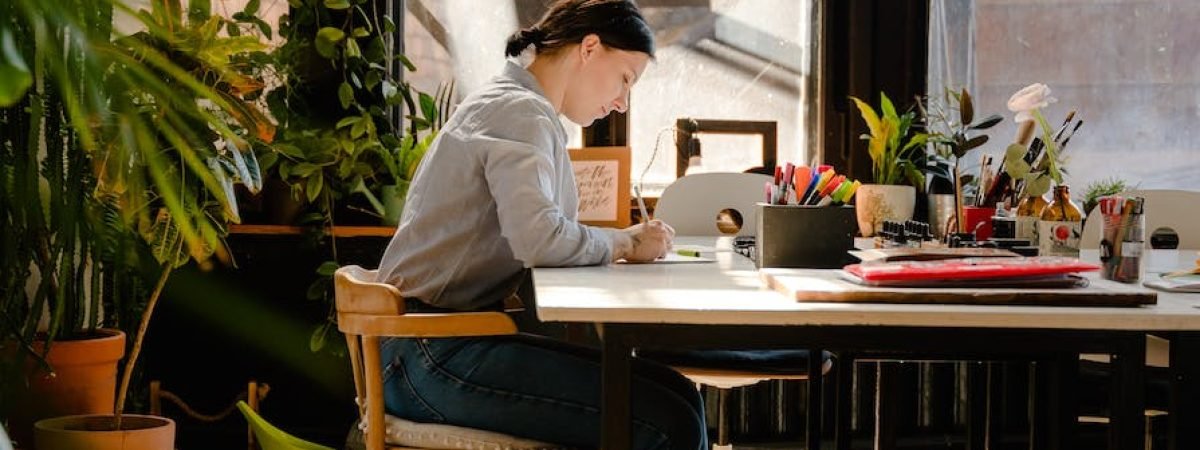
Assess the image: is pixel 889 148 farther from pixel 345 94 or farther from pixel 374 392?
pixel 374 392

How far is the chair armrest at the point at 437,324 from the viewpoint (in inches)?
61.7

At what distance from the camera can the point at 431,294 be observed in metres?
1.83

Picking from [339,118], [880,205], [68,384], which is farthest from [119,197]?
[880,205]

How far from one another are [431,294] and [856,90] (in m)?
2.15

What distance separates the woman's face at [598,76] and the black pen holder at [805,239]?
37cm

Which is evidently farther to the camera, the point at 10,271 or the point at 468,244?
the point at 10,271

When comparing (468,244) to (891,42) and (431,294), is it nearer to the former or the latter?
(431,294)

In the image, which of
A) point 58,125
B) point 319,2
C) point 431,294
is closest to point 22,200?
point 58,125

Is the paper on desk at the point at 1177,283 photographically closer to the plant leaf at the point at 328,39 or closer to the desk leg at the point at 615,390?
the desk leg at the point at 615,390

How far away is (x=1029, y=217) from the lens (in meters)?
2.11

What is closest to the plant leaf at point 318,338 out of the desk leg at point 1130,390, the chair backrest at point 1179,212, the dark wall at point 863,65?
the dark wall at point 863,65

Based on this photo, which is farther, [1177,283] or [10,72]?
[1177,283]

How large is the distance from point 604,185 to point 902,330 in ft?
6.19

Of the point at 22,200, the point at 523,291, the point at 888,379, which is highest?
the point at 22,200
